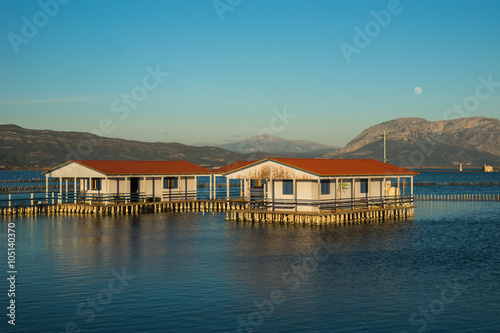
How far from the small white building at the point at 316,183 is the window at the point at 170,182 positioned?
40.3ft

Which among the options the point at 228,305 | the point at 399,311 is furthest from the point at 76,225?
the point at 399,311

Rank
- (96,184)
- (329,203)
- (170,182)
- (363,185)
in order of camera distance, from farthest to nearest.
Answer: (170,182)
(96,184)
(363,185)
(329,203)

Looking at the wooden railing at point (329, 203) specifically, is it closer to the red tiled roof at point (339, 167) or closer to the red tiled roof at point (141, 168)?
the red tiled roof at point (339, 167)

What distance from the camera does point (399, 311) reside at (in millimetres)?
18750

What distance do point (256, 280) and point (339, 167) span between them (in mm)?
25952

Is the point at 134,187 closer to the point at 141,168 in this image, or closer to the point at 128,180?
the point at 128,180

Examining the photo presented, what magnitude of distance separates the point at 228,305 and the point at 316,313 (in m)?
3.14

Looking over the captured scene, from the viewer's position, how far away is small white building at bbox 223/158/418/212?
43.9 metres

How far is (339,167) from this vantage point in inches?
1880

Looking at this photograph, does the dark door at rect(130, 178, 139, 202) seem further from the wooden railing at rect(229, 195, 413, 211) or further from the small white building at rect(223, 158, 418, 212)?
the wooden railing at rect(229, 195, 413, 211)

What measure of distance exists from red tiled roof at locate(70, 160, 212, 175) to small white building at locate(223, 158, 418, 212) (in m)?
11.0

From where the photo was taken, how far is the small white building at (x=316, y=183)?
43938 millimetres

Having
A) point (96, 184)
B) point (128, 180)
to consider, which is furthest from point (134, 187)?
point (96, 184)

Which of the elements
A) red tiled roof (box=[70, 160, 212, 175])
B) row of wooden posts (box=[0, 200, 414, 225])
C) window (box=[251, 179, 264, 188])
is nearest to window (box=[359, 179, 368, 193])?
row of wooden posts (box=[0, 200, 414, 225])
